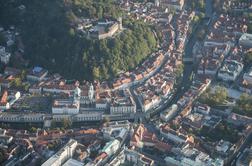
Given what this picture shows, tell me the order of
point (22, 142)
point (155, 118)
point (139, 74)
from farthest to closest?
point (139, 74) → point (155, 118) → point (22, 142)

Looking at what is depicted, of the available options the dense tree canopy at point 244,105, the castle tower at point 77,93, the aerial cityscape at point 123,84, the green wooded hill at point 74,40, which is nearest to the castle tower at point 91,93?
the aerial cityscape at point 123,84

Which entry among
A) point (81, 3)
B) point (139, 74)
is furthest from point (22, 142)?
point (81, 3)

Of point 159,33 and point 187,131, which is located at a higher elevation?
point 159,33

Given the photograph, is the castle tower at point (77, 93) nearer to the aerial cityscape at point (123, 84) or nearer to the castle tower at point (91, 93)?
the aerial cityscape at point (123, 84)

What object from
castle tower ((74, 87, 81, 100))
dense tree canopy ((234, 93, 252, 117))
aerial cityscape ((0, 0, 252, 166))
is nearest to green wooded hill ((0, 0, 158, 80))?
aerial cityscape ((0, 0, 252, 166))

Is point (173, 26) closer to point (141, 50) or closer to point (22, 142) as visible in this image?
point (141, 50)

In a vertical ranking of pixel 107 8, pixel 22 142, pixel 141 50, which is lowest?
pixel 22 142

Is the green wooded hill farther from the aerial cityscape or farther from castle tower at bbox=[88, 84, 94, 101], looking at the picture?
castle tower at bbox=[88, 84, 94, 101]
